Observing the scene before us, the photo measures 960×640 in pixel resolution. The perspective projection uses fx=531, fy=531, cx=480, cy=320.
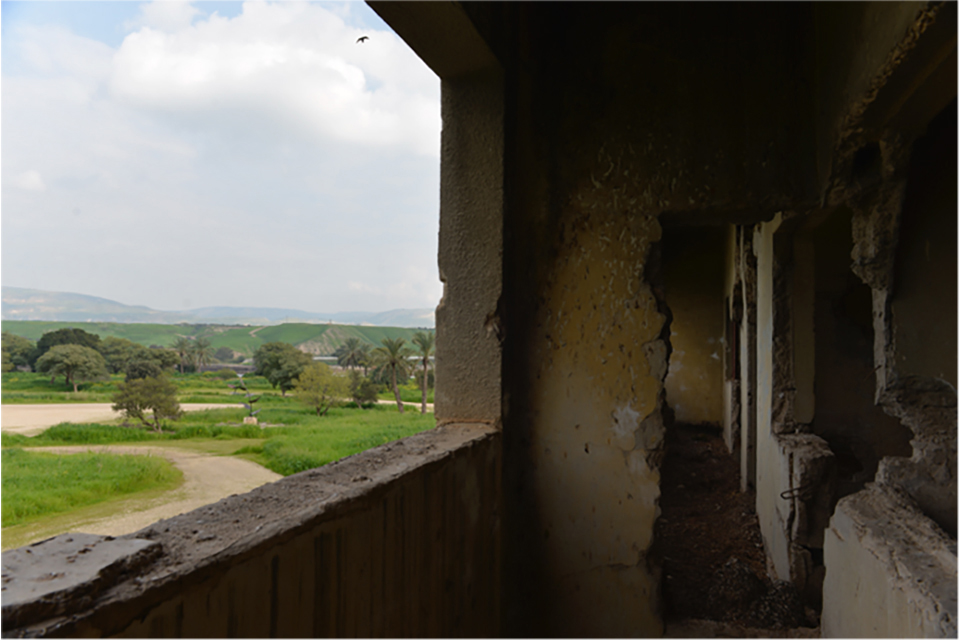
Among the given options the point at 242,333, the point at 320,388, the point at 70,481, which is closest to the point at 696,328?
the point at 320,388

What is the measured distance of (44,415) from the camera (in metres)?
20.5

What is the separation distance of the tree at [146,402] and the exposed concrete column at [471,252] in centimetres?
2058

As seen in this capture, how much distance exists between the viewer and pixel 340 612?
1.38 meters

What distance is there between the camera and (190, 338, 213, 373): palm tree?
27.9 m

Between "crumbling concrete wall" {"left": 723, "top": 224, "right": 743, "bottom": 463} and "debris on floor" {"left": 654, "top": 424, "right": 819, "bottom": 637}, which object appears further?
"crumbling concrete wall" {"left": 723, "top": 224, "right": 743, "bottom": 463}

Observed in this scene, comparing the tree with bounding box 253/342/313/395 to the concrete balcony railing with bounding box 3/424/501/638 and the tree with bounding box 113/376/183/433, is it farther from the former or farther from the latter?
the concrete balcony railing with bounding box 3/424/501/638

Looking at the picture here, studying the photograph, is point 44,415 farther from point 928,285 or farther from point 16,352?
point 928,285

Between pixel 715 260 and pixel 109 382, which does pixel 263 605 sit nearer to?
pixel 715 260

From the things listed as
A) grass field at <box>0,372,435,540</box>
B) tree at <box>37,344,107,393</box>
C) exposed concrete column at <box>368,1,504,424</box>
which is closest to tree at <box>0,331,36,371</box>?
grass field at <box>0,372,435,540</box>

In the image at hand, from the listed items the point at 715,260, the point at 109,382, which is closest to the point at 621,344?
the point at 715,260

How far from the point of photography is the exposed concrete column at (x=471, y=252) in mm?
2617

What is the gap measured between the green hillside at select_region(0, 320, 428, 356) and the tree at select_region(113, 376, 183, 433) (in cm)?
675

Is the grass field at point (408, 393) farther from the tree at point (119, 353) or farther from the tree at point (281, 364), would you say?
the tree at point (119, 353)

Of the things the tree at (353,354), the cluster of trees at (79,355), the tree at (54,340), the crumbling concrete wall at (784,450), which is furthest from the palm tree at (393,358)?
the crumbling concrete wall at (784,450)
